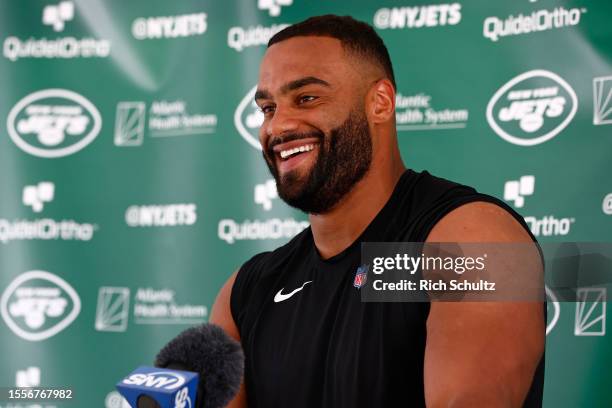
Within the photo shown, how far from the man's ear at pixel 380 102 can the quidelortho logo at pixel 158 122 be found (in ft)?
3.95

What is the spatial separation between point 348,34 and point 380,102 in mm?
181

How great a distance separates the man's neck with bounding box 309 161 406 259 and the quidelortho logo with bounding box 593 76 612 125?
94 cm

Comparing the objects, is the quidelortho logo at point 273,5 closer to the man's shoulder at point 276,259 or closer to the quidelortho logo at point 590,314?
the man's shoulder at point 276,259

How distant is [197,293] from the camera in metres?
2.94

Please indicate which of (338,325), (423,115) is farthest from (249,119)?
(338,325)

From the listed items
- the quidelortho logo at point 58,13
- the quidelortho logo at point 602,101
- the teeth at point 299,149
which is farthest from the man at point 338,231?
the quidelortho logo at point 58,13

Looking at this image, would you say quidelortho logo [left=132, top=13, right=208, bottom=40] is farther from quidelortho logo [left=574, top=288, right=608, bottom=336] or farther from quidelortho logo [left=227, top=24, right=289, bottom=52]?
quidelortho logo [left=574, top=288, right=608, bottom=336]

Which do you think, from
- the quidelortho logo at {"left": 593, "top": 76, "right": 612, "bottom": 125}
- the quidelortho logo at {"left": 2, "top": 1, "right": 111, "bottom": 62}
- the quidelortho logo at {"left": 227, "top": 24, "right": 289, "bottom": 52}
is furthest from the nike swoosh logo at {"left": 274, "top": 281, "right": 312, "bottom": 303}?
the quidelortho logo at {"left": 2, "top": 1, "right": 111, "bottom": 62}

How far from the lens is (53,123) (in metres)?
3.17

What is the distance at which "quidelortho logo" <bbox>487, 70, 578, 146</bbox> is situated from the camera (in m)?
2.54

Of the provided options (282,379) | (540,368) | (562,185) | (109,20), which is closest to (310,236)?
(282,379)

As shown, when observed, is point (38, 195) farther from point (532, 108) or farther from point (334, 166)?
point (532, 108)

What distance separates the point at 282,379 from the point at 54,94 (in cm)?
187

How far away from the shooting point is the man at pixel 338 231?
156 centimetres
